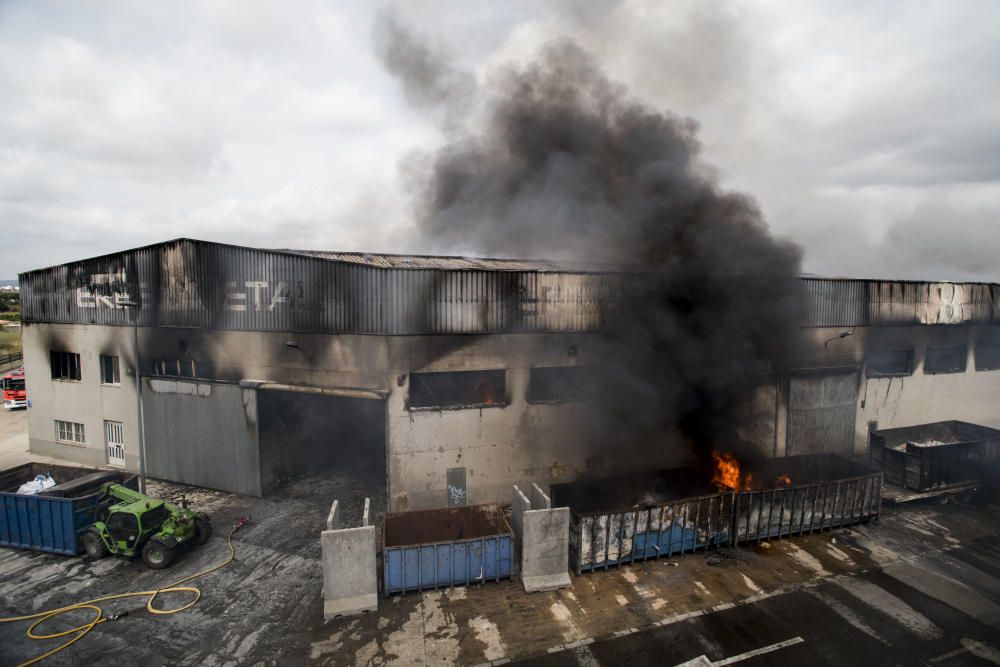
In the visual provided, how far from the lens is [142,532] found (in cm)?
1172

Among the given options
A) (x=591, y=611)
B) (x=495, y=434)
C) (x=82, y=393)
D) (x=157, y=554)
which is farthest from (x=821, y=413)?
(x=82, y=393)

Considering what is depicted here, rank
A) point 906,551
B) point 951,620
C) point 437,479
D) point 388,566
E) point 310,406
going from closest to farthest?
point 951,620
point 388,566
point 906,551
point 437,479
point 310,406

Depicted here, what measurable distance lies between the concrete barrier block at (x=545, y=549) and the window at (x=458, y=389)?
4.26 meters

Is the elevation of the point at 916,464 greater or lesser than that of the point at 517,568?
greater

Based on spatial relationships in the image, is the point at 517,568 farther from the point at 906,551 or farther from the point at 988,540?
the point at 988,540

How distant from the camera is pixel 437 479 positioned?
1405cm

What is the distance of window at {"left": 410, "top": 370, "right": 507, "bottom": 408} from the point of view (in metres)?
14.0

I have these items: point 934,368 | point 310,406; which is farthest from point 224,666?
point 934,368

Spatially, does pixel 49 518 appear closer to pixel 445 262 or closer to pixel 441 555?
pixel 441 555

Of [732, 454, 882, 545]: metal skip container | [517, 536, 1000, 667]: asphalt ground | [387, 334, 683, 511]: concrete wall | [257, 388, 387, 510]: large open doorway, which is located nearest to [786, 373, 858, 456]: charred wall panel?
[732, 454, 882, 545]: metal skip container

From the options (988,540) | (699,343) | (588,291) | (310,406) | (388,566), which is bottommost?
(988,540)

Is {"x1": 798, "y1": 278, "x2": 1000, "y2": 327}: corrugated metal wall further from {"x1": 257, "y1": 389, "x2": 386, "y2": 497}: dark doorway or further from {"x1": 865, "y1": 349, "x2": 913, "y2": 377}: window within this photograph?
{"x1": 257, "y1": 389, "x2": 386, "y2": 497}: dark doorway

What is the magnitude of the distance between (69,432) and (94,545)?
9.98 m

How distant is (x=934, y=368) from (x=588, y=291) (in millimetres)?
17360
